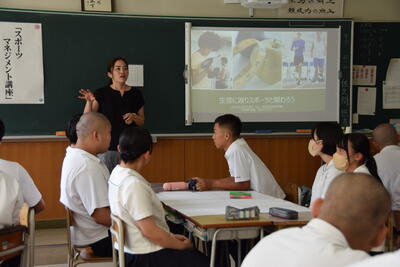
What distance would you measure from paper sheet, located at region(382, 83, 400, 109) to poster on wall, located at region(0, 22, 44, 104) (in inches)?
161

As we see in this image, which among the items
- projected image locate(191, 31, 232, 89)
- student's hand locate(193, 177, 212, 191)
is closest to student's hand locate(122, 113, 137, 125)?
projected image locate(191, 31, 232, 89)

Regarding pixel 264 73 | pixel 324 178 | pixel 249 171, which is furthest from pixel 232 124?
pixel 264 73

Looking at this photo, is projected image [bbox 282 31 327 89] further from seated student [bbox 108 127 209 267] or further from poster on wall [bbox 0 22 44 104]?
seated student [bbox 108 127 209 267]

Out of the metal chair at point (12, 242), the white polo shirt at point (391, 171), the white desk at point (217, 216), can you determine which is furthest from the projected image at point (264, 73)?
the metal chair at point (12, 242)

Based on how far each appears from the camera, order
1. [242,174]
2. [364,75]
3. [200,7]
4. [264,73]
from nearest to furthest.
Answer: [242,174], [200,7], [264,73], [364,75]

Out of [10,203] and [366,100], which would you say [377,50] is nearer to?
[366,100]

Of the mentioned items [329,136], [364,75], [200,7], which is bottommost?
[329,136]

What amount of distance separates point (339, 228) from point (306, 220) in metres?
1.32

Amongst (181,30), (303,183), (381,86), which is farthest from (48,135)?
(381,86)

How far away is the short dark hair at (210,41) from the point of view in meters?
5.91

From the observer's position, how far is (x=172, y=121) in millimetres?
5914

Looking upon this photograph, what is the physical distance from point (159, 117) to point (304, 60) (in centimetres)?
186

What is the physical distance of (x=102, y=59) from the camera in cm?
568

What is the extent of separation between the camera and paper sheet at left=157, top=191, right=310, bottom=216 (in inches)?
119
